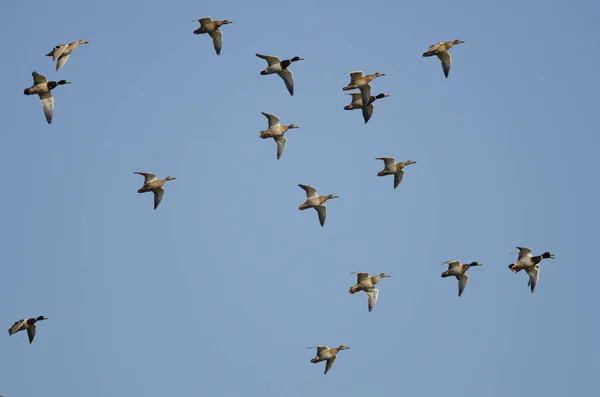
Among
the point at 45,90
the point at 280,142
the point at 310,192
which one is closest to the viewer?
the point at 45,90

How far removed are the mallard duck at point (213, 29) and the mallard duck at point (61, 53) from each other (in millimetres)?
6128

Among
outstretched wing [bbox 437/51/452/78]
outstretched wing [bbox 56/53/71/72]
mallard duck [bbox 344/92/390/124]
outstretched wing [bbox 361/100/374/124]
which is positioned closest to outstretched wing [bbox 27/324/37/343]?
outstretched wing [bbox 56/53/71/72]

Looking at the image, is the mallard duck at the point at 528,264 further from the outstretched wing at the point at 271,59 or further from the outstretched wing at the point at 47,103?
the outstretched wing at the point at 47,103

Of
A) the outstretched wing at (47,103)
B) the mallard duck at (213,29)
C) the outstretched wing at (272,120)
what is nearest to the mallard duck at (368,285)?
the outstretched wing at (272,120)

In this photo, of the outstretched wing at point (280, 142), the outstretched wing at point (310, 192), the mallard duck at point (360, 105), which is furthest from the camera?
the outstretched wing at point (280, 142)

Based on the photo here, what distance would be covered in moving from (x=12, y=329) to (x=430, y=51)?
2418 centimetres

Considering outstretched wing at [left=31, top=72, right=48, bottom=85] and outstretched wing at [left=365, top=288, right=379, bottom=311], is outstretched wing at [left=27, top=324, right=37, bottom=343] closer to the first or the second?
outstretched wing at [left=31, top=72, right=48, bottom=85]

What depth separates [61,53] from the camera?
5831cm

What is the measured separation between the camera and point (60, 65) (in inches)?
2296

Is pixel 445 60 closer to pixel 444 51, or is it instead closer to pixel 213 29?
pixel 444 51

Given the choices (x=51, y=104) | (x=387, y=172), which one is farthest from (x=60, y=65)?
(x=387, y=172)

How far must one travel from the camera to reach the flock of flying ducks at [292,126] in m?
58.2

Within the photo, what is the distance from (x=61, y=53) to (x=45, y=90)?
1.90 metres

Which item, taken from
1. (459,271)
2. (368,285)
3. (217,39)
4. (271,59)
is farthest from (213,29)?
(459,271)
